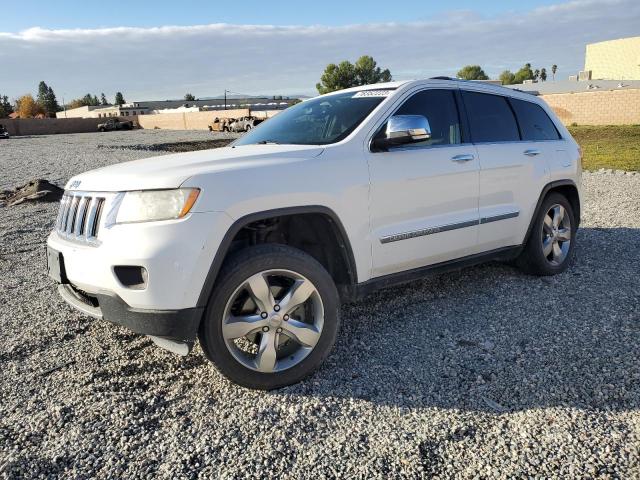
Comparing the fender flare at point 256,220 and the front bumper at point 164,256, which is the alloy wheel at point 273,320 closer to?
the fender flare at point 256,220

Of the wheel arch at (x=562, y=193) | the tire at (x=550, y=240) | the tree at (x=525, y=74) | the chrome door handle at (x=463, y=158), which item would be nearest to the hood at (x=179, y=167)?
the chrome door handle at (x=463, y=158)

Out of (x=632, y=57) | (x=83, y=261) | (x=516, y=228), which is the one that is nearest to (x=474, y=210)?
(x=516, y=228)

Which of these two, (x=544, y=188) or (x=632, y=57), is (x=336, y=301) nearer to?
(x=544, y=188)

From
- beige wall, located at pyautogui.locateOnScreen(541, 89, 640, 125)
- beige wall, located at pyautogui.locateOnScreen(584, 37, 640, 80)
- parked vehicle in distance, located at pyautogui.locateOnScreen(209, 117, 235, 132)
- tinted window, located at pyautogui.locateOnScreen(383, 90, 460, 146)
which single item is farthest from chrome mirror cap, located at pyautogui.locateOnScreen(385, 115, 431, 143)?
beige wall, located at pyautogui.locateOnScreen(584, 37, 640, 80)

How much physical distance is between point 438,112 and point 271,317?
7.15 ft

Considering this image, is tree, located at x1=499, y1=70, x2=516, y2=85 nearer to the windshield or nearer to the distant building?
the distant building

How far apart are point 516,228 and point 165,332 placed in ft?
10.4

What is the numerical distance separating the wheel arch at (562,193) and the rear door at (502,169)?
0.07m

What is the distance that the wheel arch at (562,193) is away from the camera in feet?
16.2

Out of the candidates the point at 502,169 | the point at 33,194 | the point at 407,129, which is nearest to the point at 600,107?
the point at 33,194

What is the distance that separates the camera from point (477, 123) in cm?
455

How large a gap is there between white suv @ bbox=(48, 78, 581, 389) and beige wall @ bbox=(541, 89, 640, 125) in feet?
89.8

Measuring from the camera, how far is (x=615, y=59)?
253 ft

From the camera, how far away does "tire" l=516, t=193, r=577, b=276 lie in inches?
198
